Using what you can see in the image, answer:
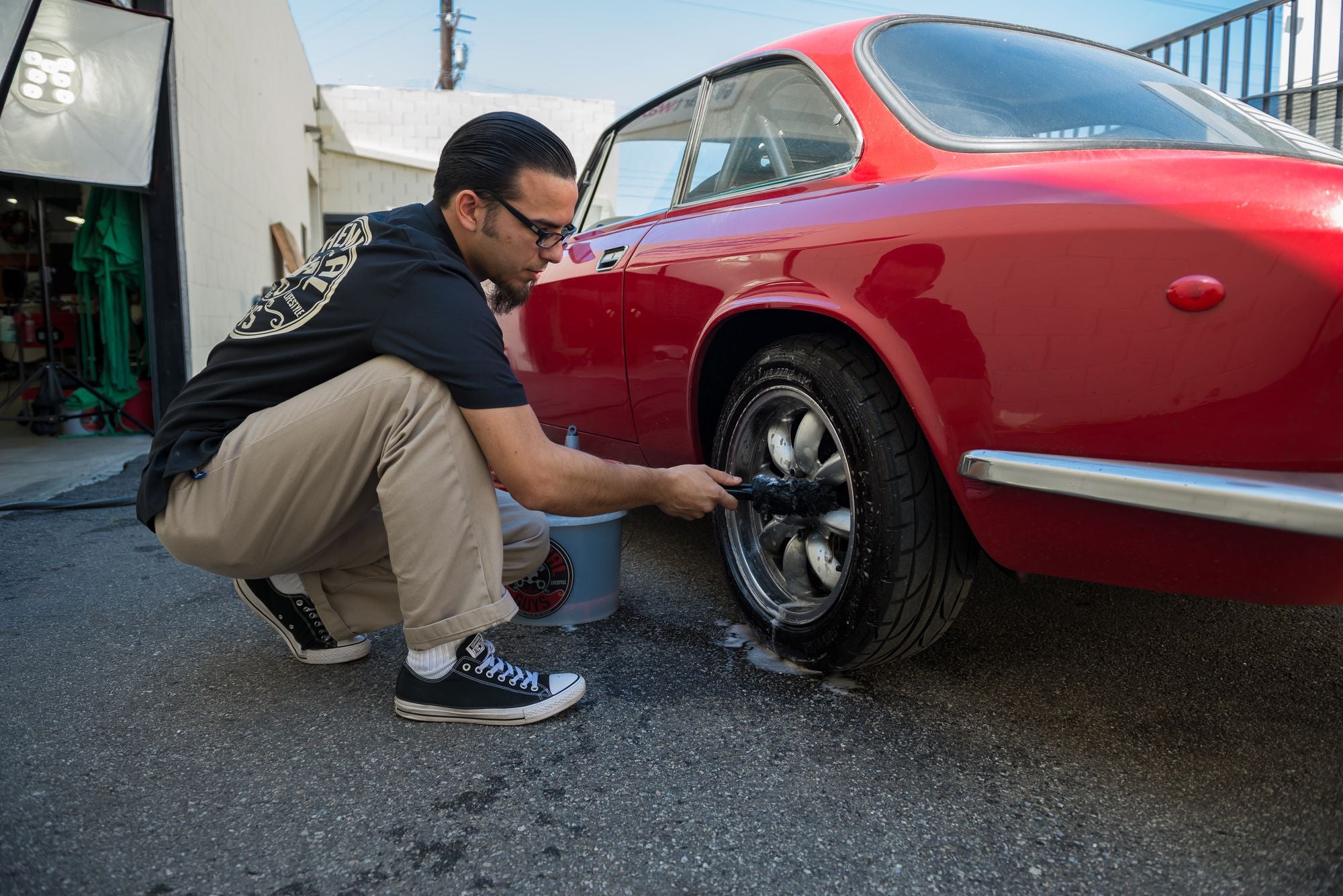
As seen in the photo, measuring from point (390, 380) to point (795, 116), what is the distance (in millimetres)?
1232

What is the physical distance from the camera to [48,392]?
601 centimetres

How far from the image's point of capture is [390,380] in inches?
67.1

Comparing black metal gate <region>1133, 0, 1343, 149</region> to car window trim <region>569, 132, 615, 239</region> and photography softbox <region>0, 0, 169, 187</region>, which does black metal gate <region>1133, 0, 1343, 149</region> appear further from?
photography softbox <region>0, 0, 169, 187</region>

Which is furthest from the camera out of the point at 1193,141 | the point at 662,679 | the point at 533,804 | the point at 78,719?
the point at 662,679

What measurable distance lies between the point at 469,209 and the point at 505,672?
0.97m

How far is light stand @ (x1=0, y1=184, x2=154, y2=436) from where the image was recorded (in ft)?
19.5

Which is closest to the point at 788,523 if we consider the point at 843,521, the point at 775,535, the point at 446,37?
the point at 775,535

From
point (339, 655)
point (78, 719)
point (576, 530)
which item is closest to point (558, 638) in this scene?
point (576, 530)

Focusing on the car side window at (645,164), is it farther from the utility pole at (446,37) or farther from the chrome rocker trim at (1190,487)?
the utility pole at (446,37)

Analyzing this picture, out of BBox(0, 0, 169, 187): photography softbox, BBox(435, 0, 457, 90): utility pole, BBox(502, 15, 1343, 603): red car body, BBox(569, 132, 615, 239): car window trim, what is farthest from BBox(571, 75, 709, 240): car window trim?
BBox(435, 0, 457, 90): utility pole

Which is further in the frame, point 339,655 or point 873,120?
point 339,655

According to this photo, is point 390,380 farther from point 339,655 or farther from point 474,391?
point 339,655

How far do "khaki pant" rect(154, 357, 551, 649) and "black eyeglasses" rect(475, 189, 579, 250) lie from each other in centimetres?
41

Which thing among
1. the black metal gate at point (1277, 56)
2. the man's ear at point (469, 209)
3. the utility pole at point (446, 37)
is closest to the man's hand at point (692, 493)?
the man's ear at point (469, 209)
